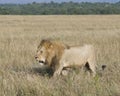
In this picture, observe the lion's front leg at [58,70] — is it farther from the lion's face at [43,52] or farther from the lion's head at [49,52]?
the lion's face at [43,52]

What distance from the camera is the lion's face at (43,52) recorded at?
6879 mm

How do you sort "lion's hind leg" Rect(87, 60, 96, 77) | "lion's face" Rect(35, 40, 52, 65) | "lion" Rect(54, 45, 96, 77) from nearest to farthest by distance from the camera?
1. "lion's face" Rect(35, 40, 52, 65)
2. "lion" Rect(54, 45, 96, 77)
3. "lion's hind leg" Rect(87, 60, 96, 77)

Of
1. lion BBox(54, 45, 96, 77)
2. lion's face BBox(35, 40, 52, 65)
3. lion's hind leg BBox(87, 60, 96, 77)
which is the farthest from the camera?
lion's hind leg BBox(87, 60, 96, 77)

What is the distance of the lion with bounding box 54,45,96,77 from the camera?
7011 mm

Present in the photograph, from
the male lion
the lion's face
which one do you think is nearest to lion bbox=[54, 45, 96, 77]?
the male lion

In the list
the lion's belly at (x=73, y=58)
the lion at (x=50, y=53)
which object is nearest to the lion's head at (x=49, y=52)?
the lion at (x=50, y=53)

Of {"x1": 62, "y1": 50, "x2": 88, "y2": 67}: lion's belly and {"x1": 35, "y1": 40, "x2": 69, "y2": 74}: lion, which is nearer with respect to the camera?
{"x1": 35, "y1": 40, "x2": 69, "y2": 74}: lion

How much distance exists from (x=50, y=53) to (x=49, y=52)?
26 mm

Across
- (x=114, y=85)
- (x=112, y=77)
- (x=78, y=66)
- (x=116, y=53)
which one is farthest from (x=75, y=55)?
(x=116, y=53)

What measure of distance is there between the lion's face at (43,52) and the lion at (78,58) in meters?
0.22

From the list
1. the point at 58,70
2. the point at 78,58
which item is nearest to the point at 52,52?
the point at 58,70

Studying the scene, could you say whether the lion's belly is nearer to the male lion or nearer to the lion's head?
the male lion

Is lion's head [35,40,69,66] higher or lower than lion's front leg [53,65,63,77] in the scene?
higher

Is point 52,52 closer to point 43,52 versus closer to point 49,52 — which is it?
point 49,52
